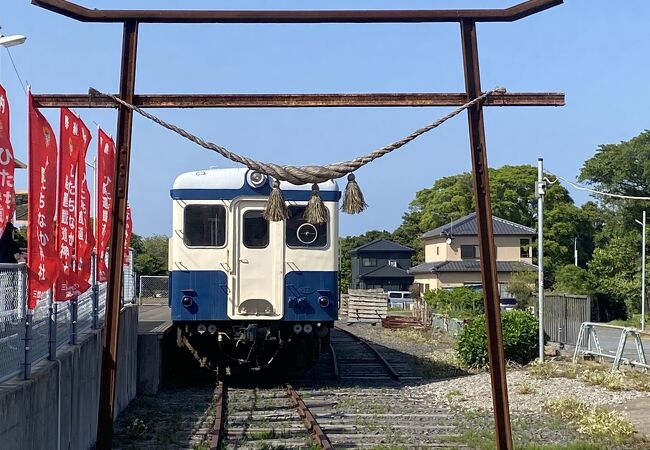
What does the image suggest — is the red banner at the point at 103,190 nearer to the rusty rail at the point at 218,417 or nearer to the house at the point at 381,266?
the rusty rail at the point at 218,417

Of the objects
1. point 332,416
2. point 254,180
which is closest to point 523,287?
point 254,180

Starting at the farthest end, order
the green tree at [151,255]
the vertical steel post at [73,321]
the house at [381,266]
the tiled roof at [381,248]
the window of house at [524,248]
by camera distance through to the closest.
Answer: the tiled roof at [381,248] < the house at [381,266] < the window of house at [524,248] < the green tree at [151,255] < the vertical steel post at [73,321]

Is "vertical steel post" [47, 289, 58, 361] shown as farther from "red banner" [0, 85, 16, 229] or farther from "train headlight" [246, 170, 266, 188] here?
"train headlight" [246, 170, 266, 188]

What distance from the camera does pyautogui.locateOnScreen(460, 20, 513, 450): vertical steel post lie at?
6.18 m

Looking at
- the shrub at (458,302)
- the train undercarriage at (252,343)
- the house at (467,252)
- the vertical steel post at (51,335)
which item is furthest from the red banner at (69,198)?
the house at (467,252)

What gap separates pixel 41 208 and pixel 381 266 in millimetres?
69481

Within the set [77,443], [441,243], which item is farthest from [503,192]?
[77,443]

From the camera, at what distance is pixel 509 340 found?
16703mm

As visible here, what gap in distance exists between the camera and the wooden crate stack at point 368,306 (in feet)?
120

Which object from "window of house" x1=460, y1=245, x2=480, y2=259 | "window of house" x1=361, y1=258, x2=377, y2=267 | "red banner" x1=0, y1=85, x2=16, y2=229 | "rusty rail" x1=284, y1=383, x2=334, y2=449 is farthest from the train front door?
"window of house" x1=361, y1=258, x2=377, y2=267

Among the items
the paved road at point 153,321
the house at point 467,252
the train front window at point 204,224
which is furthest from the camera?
the house at point 467,252

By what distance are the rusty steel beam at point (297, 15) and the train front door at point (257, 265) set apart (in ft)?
23.5

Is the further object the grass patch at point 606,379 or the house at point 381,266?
the house at point 381,266

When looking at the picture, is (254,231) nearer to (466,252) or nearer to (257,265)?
(257,265)
